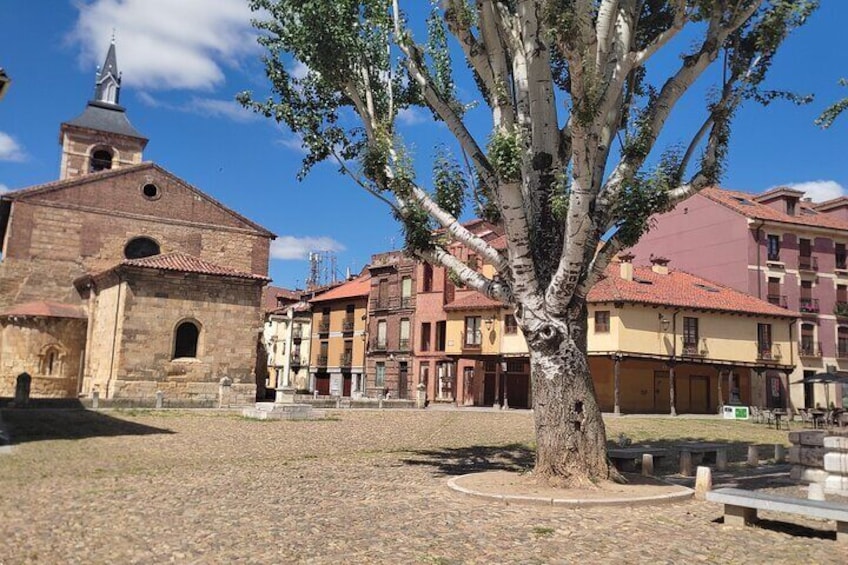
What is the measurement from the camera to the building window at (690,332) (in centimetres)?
3484

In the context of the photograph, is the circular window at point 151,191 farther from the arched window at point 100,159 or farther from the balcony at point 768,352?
the balcony at point 768,352

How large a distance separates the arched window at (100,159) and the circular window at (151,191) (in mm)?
16645

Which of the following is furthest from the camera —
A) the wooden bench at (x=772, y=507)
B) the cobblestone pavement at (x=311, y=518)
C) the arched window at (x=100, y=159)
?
the arched window at (x=100, y=159)

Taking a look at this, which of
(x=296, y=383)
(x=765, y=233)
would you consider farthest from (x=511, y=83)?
(x=296, y=383)

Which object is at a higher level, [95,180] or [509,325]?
[95,180]

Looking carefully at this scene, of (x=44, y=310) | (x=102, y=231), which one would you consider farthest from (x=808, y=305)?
(x=44, y=310)

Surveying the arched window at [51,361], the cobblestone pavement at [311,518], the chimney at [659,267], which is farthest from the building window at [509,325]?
the cobblestone pavement at [311,518]

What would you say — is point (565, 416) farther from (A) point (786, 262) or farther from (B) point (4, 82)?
(A) point (786, 262)

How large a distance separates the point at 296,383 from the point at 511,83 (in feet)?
166

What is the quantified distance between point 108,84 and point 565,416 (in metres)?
55.7

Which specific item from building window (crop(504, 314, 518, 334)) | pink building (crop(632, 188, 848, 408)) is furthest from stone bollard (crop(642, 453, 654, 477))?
pink building (crop(632, 188, 848, 408))

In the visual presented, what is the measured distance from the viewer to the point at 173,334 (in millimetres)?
28922

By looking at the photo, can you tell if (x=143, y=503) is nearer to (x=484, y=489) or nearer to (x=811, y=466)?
(x=484, y=489)

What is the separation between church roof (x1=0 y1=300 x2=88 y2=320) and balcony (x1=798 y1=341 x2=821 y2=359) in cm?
3829
